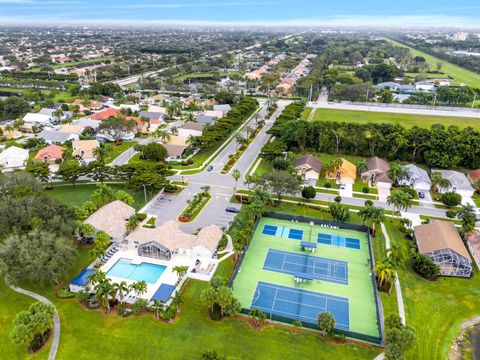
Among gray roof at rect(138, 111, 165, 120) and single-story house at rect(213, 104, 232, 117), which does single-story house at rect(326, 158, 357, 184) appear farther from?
gray roof at rect(138, 111, 165, 120)

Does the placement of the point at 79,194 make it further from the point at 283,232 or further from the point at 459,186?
the point at 459,186

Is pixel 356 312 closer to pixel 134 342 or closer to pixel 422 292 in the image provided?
pixel 422 292

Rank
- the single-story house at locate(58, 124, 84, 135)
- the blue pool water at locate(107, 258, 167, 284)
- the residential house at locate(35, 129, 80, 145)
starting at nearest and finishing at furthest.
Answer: the blue pool water at locate(107, 258, 167, 284), the residential house at locate(35, 129, 80, 145), the single-story house at locate(58, 124, 84, 135)

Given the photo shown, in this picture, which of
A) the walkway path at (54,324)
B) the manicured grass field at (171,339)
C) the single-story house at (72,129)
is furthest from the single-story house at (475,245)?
the single-story house at (72,129)

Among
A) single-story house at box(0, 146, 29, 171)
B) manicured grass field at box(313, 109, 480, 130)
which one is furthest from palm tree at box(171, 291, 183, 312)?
manicured grass field at box(313, 109, 480, 130)

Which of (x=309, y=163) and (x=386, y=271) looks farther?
(x=309, y=163)

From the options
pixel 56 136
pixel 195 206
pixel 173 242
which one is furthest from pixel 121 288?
pixel 56 136
